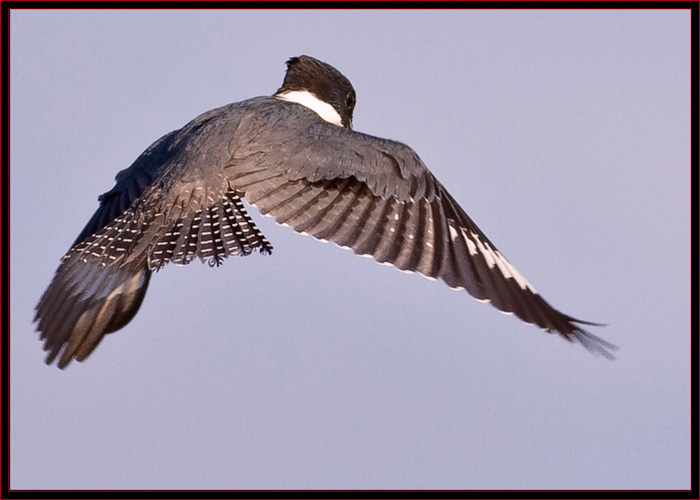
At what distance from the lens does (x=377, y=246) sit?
5605mm

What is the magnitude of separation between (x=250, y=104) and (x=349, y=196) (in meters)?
1.09

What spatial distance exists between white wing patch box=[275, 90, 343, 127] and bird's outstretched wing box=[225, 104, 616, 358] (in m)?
1.22

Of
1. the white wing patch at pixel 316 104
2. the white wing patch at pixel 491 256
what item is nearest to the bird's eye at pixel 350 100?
the white wing patch at pixel 316 104

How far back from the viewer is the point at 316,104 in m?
7.36

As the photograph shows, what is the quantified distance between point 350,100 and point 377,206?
200cm

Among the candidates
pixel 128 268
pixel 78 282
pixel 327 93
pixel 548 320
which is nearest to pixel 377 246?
pixel 548 320

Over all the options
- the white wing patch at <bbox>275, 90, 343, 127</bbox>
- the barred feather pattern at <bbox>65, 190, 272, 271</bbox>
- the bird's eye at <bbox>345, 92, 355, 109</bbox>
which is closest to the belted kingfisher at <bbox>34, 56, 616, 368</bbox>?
the barred feather pattern at <bbox>65, 190, 272, 271</bbox>

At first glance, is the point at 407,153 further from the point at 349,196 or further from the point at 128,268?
the point at 128,268

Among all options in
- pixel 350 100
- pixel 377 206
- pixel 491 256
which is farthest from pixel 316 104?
pixel 491 256

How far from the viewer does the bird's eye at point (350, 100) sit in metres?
7.62

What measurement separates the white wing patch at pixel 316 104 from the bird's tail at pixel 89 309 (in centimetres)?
162

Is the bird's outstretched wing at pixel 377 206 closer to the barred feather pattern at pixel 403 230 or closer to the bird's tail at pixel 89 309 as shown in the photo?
the barred feather pattern at pixel 403 230

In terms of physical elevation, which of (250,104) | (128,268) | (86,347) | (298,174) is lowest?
(86,347)

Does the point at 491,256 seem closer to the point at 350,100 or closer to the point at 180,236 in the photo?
the point at 180,236
